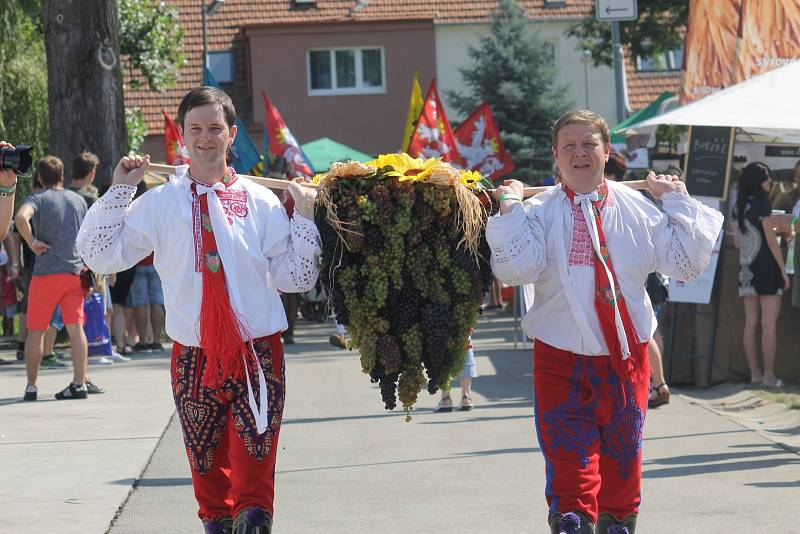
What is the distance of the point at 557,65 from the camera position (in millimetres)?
39156

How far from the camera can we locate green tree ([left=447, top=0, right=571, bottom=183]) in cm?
3497

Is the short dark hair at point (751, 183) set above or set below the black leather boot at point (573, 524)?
above

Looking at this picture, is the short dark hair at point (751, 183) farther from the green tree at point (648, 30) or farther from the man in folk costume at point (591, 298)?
the green tree at point (648, 30)

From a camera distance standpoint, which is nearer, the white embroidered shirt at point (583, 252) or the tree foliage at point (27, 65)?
the white embroidered shirt at point (583, 252)

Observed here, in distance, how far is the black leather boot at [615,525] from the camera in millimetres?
4977

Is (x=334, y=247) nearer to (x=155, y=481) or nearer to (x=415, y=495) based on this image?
(x=415, y=495)

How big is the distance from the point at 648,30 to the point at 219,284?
2264 centimetres

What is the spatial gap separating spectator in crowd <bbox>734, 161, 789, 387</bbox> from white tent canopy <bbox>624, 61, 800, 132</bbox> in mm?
757

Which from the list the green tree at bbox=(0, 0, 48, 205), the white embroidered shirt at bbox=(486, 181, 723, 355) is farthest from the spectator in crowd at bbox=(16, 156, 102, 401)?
the green tree at bbox=(0, 0, 48, 205)

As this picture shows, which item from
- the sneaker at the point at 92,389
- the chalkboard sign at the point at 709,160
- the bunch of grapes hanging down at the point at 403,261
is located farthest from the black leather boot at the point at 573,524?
the chalkboard sign at the point at 709,160

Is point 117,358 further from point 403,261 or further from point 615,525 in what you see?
point 615,525

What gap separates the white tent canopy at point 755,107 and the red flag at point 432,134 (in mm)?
10587

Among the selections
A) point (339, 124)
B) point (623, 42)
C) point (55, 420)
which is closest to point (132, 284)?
point (55, 420)

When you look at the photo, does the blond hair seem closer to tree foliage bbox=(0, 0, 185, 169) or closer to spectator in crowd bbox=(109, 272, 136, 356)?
spectator in crowd bbox=(109, 272, 136, 356)
